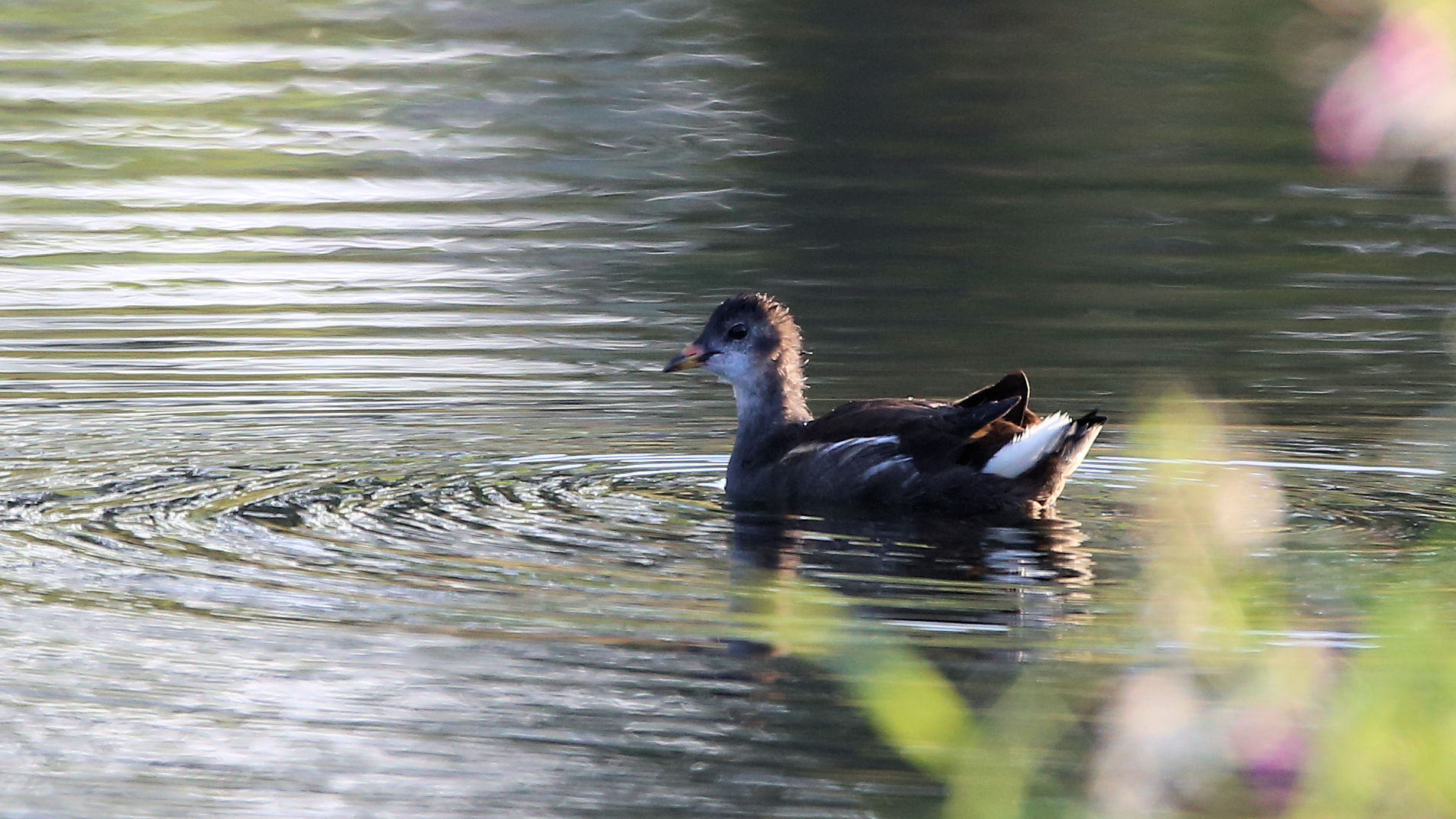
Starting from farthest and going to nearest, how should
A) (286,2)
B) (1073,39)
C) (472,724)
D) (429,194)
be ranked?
(286,2) < (1073,39) < (429,194) < (472,724)

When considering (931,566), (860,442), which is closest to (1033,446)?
(860,442)

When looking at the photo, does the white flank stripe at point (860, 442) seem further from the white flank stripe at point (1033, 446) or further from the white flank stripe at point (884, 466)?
the white flank stripe at point (1033, 446)

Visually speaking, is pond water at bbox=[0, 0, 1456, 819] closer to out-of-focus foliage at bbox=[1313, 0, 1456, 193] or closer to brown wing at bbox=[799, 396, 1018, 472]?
brown wing at bbox=[799, 396, 1018, 472]

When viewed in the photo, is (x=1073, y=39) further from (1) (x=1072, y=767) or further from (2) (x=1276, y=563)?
(2) (x=1276, y=563)

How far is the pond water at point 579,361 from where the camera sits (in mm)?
5695

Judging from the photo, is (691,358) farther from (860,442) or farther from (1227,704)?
(1227,704)

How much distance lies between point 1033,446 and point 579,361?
383 centimetres

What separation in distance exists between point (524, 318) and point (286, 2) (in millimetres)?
16798

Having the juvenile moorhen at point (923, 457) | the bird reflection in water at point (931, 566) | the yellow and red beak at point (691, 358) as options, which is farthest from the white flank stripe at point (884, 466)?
the yellow and red beak at point (691, 358)

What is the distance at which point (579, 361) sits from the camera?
11.5 meters

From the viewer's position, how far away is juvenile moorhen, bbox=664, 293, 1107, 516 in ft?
27.3

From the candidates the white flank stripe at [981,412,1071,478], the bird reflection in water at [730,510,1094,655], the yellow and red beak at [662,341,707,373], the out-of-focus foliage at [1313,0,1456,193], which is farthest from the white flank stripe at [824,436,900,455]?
the out-of-focus foliage at [1313,0,1456,193]

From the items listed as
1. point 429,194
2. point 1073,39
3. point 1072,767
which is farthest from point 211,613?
point 1073,39

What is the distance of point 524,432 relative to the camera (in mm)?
9773
